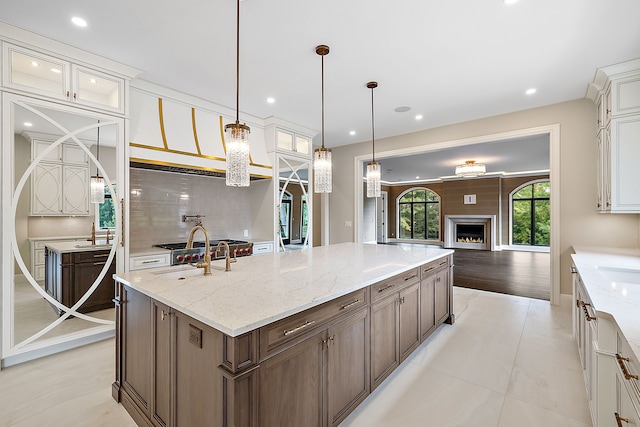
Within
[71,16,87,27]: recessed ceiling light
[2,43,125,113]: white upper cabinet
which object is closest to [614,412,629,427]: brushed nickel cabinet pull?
[71,16,87,27]: recessed ceiling light

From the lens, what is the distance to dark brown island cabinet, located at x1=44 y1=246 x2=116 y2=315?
8.38ft

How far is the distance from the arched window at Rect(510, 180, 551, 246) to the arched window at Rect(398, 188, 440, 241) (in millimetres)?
2753

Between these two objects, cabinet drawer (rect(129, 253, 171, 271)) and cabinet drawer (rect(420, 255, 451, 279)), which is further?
cabinet drawer (rect(129, 253, 171, 271))

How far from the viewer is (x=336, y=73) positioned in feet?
9.95

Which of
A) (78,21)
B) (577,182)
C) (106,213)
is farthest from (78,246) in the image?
(577,182)

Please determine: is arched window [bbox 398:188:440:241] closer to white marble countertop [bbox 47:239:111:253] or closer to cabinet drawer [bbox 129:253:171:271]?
cabinet drawer [bbox 129:253:171:271]

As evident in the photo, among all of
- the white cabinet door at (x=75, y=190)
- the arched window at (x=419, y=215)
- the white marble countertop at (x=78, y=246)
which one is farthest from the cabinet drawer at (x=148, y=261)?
the arched window at (x=419, y=215)

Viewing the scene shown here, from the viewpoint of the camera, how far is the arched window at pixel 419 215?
12.2 metres

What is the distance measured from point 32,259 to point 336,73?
3.33m

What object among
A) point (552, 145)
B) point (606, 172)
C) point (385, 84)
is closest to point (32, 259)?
point (385, 84)

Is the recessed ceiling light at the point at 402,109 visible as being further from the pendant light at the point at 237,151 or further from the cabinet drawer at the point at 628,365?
the cabinet drawer at the point at 628,365

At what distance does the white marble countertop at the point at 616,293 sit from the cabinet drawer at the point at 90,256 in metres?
3.72

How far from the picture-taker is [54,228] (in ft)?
8.48

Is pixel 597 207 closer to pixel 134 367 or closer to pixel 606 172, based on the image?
pixel 606 172
